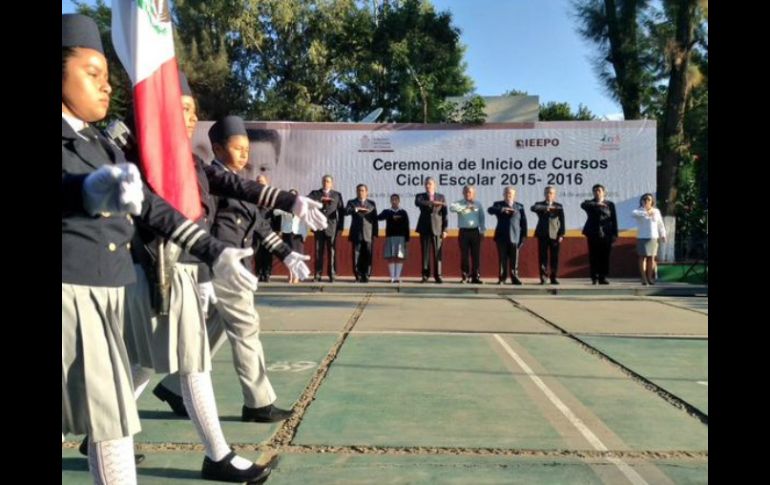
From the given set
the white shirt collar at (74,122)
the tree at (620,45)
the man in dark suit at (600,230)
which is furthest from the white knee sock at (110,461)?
the tree at (620,45)

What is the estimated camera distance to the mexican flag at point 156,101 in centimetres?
314

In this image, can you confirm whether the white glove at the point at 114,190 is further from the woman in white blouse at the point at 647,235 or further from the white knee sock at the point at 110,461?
the woman in white blouse at the point at 647,235

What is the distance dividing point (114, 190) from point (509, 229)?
44.1 feet

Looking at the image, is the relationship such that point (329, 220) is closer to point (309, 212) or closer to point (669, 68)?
point (309, 212)

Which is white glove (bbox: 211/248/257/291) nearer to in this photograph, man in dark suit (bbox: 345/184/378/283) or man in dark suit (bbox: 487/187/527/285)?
man in dark suit (bbox: 487/187/527/285)

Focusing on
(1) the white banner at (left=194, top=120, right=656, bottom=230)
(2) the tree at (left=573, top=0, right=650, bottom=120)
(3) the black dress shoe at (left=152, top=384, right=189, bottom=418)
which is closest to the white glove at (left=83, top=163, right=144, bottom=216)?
(3) the black dress shoe at (left=152, top=384, right=189, bottom=418)

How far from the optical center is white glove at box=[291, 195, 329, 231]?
12.5ft

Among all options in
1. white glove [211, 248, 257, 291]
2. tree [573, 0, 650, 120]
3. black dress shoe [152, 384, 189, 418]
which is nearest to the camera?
white glove [211, 248, 257, 291]

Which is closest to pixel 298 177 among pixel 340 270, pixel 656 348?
pixel 340 270

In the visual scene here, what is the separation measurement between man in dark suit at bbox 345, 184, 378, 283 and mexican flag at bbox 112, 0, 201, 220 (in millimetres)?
12396

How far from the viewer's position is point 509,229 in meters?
15.2

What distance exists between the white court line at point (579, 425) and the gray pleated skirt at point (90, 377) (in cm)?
225
